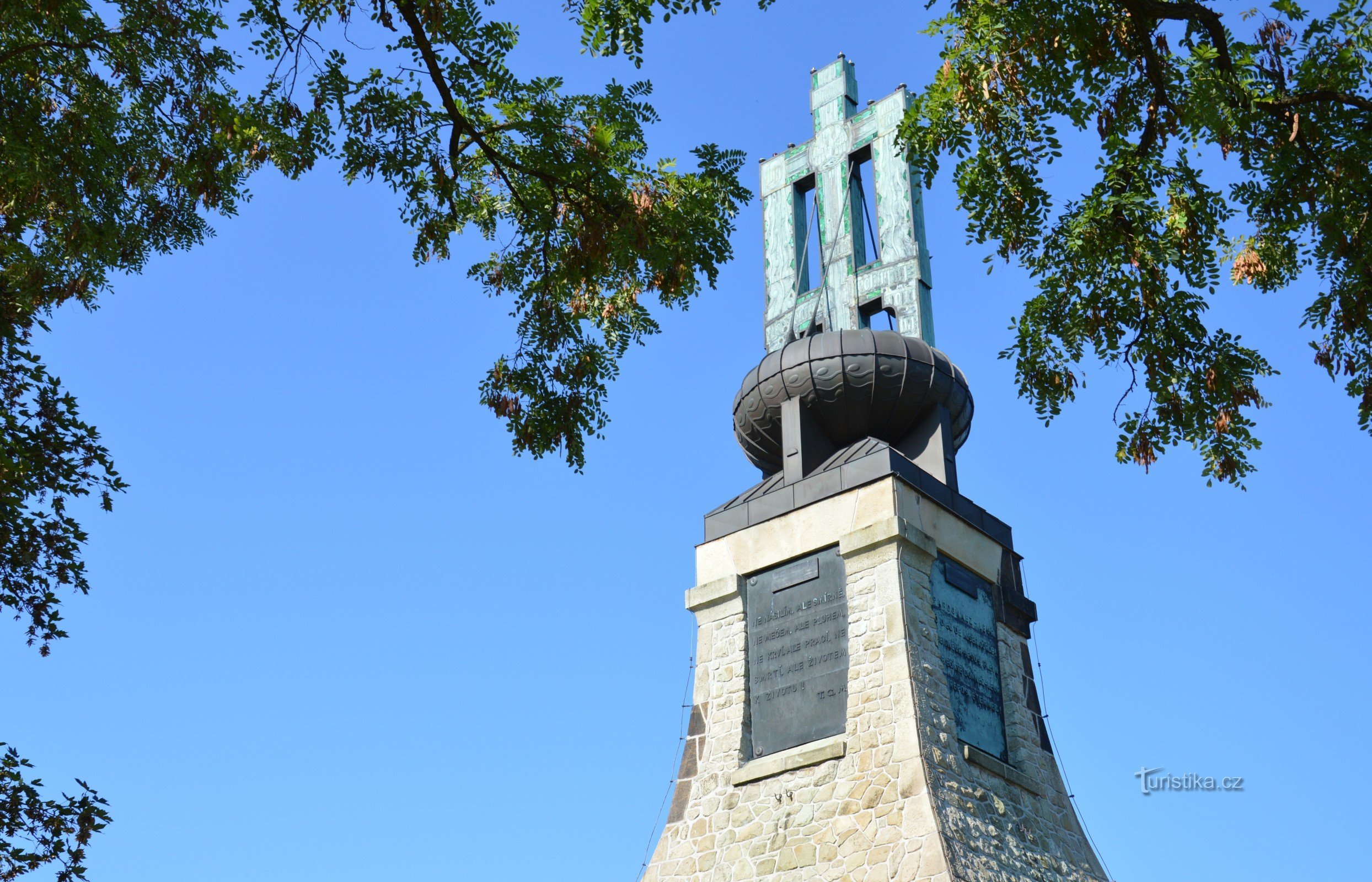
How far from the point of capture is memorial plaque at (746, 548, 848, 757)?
1441 centimetres

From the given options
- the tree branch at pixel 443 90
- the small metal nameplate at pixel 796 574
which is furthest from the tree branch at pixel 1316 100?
the small metal nameplate at pixel 796 574

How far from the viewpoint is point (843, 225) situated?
1827cm

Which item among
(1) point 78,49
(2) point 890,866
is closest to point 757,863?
(2) point 890,866

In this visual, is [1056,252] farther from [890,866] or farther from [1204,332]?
[890,866]

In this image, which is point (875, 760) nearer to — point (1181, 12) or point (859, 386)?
point (859, 386)

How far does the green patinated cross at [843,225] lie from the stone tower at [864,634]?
1.6 inches

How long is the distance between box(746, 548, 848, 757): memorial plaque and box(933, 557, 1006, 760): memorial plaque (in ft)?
3.56

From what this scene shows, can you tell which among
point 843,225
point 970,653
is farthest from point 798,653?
point 843,225

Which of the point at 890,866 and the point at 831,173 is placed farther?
the point at 831,173

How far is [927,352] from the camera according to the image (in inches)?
648

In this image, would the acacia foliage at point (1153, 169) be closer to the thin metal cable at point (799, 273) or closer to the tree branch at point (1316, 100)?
the tree branch at point (1316, 100)

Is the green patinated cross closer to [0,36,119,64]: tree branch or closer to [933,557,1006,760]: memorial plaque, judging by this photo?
[933,557,1006,760]: memorial plaque

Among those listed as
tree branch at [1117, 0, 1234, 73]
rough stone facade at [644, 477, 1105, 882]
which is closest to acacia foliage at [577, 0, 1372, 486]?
tree branch at [1117, 0, 1234, 73]

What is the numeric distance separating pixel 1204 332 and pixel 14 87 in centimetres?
768
